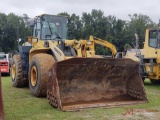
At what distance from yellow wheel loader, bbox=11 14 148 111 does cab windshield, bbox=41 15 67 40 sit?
1.39 feet

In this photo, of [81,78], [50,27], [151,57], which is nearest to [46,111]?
[81,78]

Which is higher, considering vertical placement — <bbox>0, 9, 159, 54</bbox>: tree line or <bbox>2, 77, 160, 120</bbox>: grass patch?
<bbox>0, 9, 159, 54</bbox>: tree line

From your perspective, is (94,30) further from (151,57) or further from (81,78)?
(81,78)

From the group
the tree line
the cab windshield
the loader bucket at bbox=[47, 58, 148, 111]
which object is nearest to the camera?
the loader bucket at bbox=[47, 58, 148, 111]

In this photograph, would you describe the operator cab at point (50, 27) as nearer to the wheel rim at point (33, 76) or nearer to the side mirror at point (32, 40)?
the side mirror at point (32, 40)

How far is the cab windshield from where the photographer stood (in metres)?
10.7

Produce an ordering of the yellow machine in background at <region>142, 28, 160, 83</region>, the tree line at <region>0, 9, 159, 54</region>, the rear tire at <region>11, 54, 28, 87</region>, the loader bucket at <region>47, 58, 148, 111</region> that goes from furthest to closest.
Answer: the tree line at <region>0, 9, 159, 54</region>, the yellow machine in background at <region>142, 28, 160, 83</region>, the rear tire at <region>11, 54, 28, 87</region>, the loader bucket at <region>47, 58, 148, 111</region>

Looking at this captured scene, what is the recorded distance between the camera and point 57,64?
7477mm

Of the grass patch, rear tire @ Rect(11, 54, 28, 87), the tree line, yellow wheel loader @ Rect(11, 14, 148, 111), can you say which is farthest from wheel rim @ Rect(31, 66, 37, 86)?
the tree line

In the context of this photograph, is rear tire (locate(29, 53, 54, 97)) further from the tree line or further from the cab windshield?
the tree line

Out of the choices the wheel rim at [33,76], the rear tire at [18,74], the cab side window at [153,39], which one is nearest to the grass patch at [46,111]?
the wheel rim at [33,76]

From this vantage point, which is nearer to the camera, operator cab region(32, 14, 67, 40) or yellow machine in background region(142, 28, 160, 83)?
operator cab region(32, 14, 67, 40)

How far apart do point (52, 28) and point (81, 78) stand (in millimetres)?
3258

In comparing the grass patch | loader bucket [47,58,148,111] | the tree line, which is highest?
the tree line
